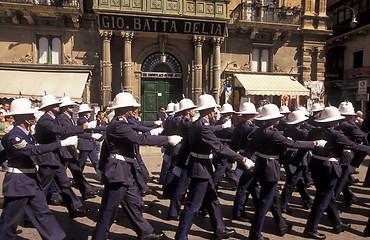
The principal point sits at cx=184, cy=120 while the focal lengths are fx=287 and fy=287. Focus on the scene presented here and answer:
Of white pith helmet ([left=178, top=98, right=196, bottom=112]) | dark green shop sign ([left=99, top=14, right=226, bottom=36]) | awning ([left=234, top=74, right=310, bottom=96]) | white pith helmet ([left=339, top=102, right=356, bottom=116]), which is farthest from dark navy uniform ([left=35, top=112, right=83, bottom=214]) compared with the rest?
awning ([left=234, top=74, right=310, bottom=96])

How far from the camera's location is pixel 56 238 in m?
3.77

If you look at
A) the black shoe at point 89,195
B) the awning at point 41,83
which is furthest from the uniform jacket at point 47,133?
the awning at point 41,83

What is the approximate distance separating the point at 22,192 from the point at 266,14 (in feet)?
58.3

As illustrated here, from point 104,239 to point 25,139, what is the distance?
1.72 meters

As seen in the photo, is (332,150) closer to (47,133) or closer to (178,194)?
(178,194)

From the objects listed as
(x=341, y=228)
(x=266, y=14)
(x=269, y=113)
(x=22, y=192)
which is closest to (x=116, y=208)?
(x=22, y=192)

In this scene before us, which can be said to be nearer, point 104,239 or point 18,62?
point 104,239

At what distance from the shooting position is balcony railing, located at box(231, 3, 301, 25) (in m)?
17.6

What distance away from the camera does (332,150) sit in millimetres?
4699

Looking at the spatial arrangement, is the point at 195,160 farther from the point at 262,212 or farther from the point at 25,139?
the point at 25,139

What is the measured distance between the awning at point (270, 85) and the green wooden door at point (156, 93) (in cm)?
388

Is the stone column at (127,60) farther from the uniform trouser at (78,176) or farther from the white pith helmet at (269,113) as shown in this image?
the white pith helmet at (269,113)

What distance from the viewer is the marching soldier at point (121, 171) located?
3994 mm

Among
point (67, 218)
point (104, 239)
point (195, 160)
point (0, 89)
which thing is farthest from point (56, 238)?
point (0, 89)
